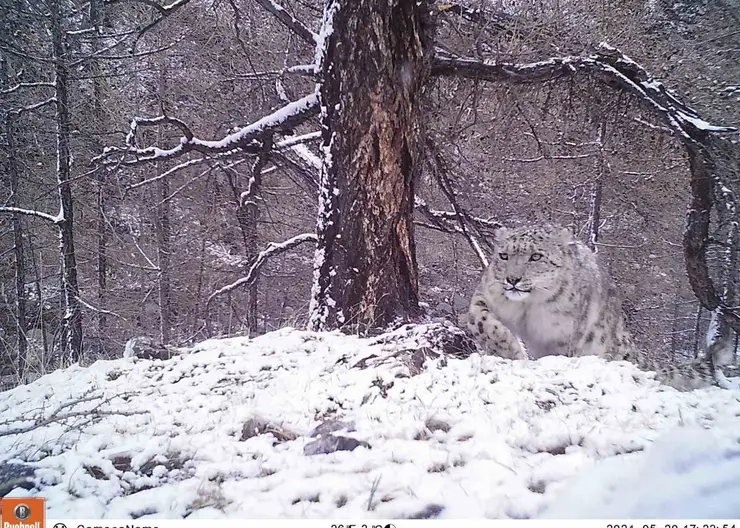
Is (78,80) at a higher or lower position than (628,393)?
higher

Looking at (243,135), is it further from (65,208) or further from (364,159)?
(65,208)

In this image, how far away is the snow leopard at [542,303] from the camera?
4.05 meters

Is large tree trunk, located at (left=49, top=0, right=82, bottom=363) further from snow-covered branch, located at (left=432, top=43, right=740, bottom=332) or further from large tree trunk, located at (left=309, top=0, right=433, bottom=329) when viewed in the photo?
snow-covered branch, located at (left=432, top=43, right=740, bottom=332)

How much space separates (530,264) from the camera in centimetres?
414

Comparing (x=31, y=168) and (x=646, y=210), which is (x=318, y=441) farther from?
(x=31, y=168)

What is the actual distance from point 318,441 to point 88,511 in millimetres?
873

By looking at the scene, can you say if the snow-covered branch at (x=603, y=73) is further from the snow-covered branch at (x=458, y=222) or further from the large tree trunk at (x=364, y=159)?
the snow-covered branch at (x=458, y=222)

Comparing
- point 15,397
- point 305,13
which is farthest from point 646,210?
point 15,397

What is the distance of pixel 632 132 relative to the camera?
6.10m

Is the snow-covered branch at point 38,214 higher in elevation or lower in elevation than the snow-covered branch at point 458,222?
higher

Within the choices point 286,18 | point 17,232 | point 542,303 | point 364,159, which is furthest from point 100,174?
point 542,303

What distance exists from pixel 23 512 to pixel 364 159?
10.5 feet

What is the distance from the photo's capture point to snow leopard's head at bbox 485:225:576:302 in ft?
13.3

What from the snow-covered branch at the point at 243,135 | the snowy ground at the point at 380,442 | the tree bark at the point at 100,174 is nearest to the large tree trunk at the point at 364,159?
the snow-covered branch at the point at 243,135
